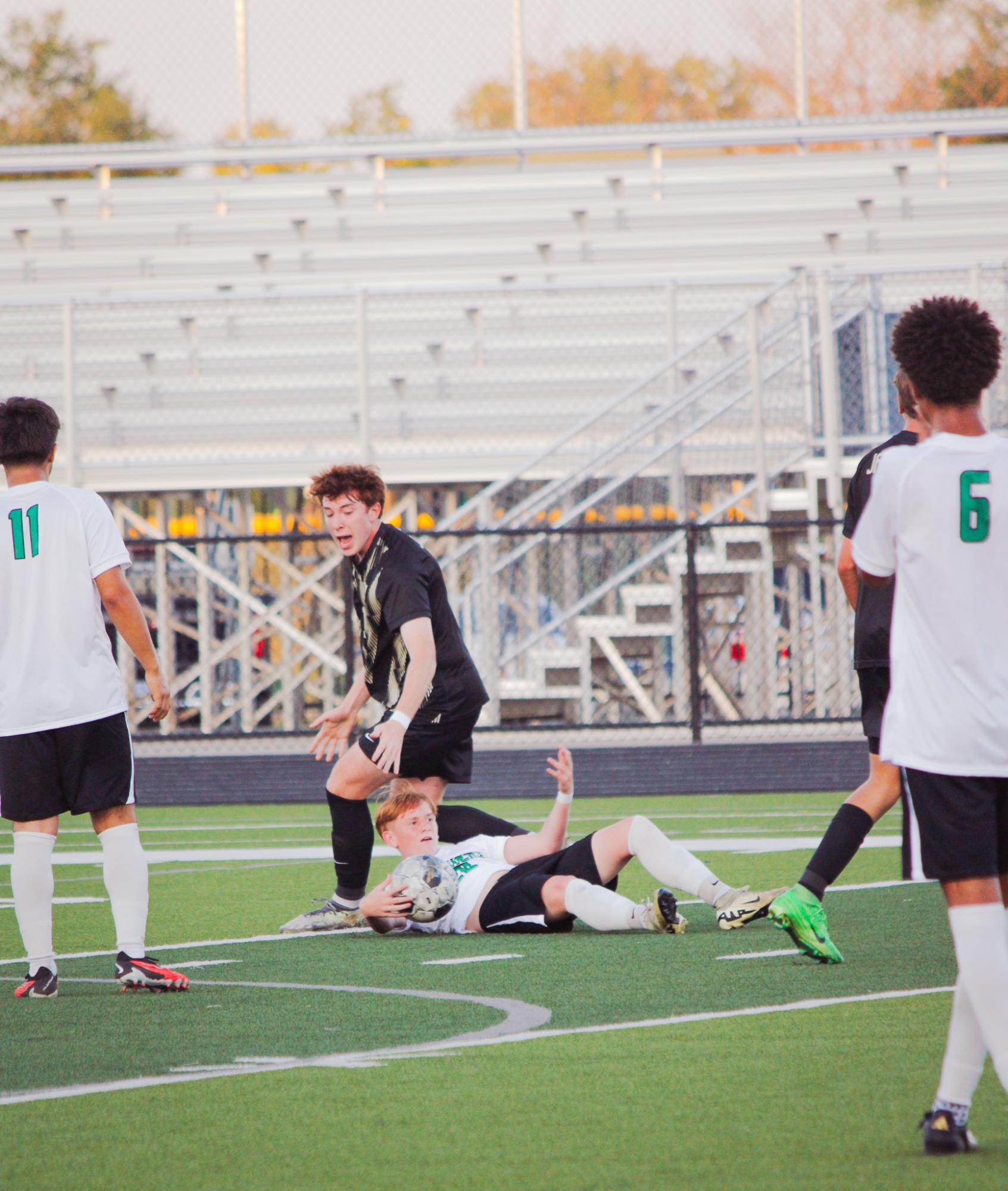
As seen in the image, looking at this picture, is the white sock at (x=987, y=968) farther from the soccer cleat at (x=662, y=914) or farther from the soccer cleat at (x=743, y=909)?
the soccer cleat at (x=662, y=914)

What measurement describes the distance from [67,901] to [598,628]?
313 inches

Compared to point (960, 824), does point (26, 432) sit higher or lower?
higher

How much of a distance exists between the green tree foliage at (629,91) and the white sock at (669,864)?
103ft

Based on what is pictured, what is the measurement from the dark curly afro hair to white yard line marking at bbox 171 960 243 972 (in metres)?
3.61

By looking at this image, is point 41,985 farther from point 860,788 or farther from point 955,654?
point 955,654

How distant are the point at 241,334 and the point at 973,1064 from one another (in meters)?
18.0

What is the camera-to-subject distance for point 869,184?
23.3 metres

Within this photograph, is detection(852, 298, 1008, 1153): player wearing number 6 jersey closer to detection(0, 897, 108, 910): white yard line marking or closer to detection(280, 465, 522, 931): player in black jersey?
detection(280, 465, 522, 931): player in black jersey

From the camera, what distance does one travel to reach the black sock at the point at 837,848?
5789 mm

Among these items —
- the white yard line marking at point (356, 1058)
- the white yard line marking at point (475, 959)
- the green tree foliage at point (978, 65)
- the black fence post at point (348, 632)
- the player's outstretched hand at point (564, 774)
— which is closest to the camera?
the white yard line marking at point (356, 1058)

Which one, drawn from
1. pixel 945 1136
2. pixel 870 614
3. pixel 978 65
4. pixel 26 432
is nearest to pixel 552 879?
pixel 870 614

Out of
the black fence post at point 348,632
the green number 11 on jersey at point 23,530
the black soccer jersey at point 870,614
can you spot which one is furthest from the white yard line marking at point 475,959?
the black fence post at point 348,632

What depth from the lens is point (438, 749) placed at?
285 inches

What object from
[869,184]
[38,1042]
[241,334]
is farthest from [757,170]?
[38,1042]
